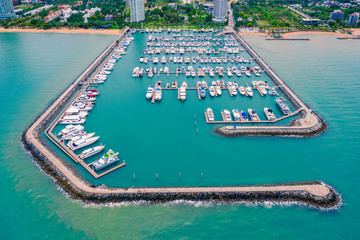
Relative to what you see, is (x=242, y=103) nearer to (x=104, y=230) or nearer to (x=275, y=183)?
(x=275, y=183)

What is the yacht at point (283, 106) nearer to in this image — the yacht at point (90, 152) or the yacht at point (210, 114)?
the yacht at point (210, 114)

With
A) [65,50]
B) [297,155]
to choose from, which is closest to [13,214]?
[297,155]

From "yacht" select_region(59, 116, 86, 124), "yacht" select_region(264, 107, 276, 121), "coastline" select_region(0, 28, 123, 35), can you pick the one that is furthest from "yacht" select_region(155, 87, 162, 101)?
"coastline" select_region(0, 28, 123, 35)

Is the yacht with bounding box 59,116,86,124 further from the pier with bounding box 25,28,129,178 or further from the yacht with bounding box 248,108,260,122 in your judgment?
the yacht with bounding box 248,108,260,122

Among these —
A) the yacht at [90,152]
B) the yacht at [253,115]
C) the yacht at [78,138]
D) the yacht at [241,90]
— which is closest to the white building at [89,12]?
the yacht at [241,90]

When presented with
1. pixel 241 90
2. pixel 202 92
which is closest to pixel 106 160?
pixel 202 92

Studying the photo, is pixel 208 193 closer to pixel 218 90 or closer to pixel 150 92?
pixel 218 90

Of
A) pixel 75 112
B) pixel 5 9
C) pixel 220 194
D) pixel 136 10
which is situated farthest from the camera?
pixel 5 9

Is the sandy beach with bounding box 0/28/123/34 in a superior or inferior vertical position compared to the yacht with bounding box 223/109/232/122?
superior
